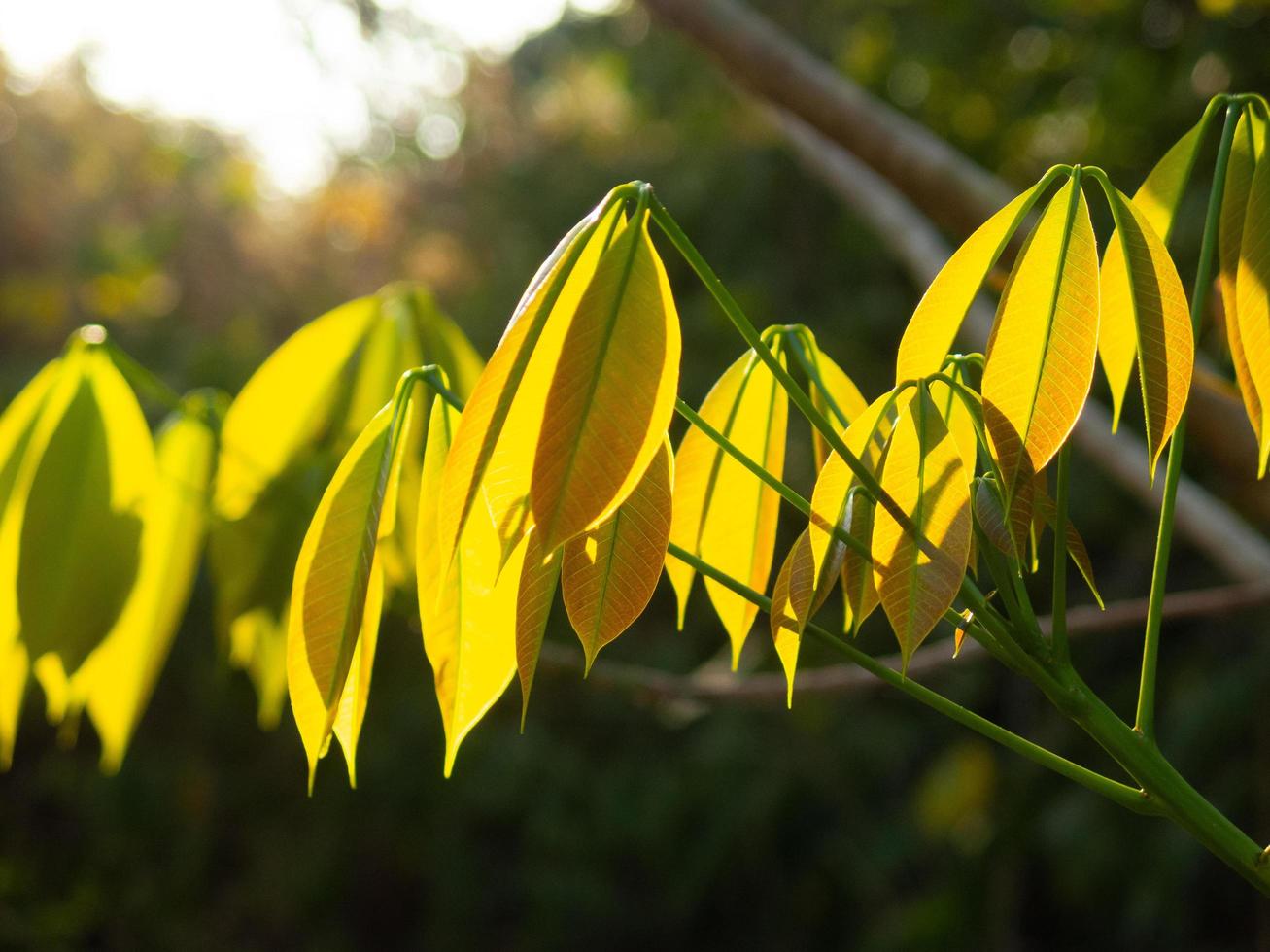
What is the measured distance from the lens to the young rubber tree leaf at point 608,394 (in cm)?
24

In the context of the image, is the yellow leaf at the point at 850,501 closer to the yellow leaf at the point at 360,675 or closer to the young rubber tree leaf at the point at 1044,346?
the young rubber tree leaf at the point at 1044,346

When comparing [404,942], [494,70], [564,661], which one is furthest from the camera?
[494,70]

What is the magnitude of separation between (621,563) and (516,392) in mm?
53

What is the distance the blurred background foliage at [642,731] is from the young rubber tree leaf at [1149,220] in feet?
4.47

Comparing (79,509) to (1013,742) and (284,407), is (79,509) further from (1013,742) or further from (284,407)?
(1013,742)

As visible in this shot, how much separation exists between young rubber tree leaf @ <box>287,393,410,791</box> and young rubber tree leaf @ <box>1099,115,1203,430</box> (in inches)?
8.0

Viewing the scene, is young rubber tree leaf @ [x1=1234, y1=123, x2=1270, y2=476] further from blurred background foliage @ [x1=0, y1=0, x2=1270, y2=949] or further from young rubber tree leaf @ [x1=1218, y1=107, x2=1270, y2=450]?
blurred background foliage @ [x1=0, y1=0, x2=1270, y2=949]

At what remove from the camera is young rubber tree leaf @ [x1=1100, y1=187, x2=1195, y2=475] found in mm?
277

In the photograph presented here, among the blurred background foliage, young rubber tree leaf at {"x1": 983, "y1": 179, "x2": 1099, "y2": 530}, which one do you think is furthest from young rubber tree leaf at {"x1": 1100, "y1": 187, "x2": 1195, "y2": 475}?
the blurred background foliage

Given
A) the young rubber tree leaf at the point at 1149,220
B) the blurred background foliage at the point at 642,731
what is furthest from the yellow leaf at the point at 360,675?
the blurred background foliage at the point at 642,731

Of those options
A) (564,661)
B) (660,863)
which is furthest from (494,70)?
(564,661)

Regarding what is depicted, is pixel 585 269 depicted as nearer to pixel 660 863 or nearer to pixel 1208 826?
pixel 1208 826

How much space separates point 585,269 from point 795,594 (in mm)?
93

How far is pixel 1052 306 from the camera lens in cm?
28
